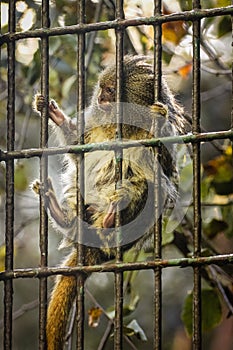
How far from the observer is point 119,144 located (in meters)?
1.98

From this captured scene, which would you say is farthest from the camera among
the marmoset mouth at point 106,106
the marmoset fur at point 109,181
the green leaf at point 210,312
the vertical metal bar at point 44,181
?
the green leaf at point 210,312

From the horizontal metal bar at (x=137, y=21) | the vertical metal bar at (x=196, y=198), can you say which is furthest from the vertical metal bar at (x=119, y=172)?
the vertical metal bar at (x=196, y=198)

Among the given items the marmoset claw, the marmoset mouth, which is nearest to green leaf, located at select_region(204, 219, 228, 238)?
the marmoset mouth

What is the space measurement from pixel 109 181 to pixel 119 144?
616 mm

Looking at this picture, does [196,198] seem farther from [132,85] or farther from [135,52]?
[135,52]

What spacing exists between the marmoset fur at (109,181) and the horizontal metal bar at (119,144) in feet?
0.41

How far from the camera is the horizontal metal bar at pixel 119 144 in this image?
6.31 ft

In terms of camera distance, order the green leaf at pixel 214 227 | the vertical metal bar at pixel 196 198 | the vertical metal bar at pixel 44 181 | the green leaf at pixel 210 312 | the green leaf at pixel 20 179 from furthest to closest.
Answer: the green leaf at pixel 20 179, the green leaf at pixel 214 227, the green leaf at pixel 210 312, the vertical metal bar at pixel 44 181, the vertical metal bar at pixel 196 198

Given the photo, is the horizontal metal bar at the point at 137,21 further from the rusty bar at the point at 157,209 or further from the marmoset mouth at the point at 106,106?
the marmoset mouth at the point at 106,106

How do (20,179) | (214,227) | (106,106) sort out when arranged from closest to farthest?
(106,106) → (214,227) → (20,179)

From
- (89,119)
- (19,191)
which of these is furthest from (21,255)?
(89,119)

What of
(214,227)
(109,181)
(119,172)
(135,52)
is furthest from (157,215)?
(135,52)

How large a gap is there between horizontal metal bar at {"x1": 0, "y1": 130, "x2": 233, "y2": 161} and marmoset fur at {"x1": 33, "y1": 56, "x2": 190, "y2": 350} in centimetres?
13

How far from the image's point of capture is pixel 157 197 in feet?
6.45
